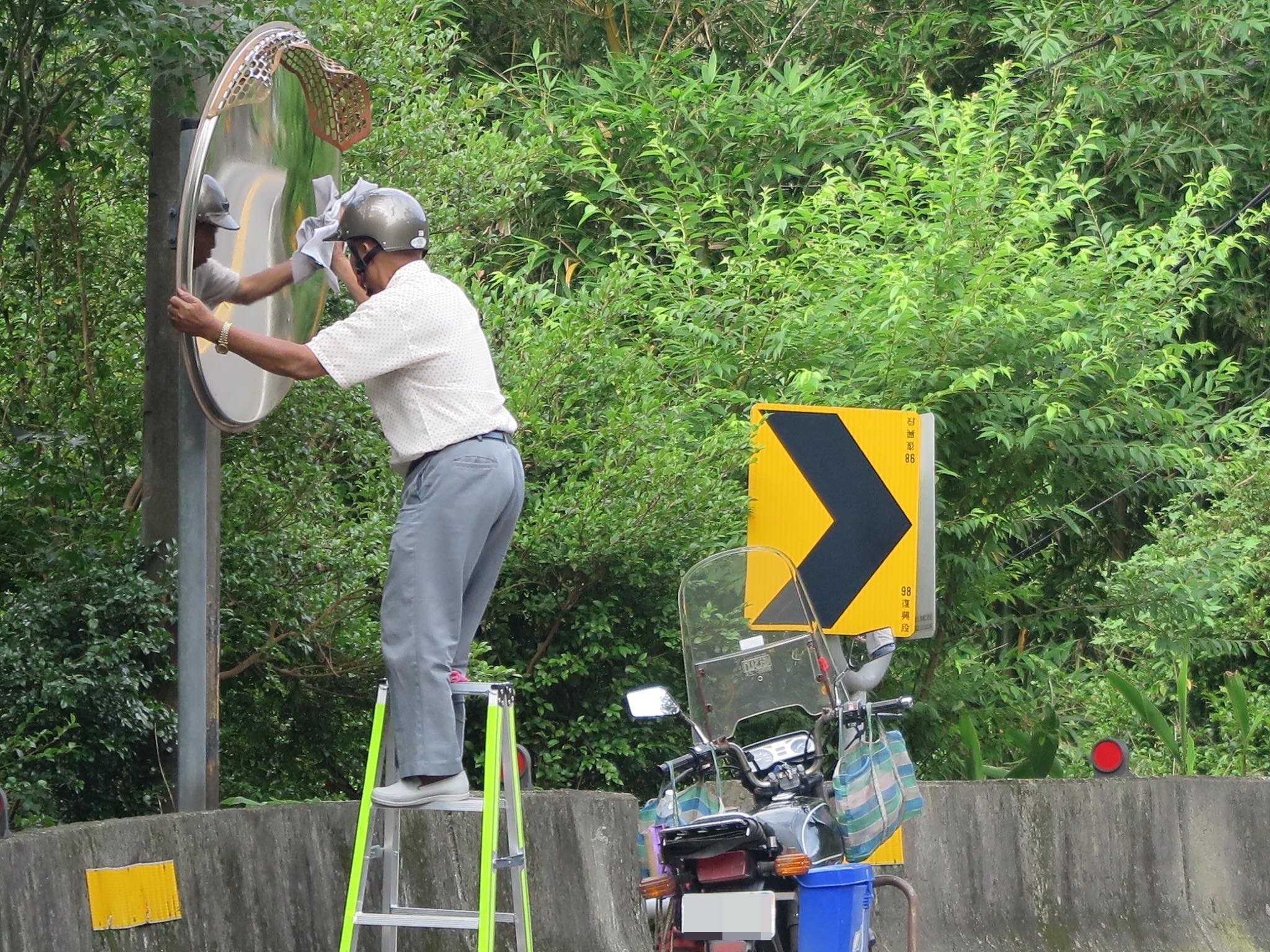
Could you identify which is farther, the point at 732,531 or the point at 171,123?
the point at 732,531

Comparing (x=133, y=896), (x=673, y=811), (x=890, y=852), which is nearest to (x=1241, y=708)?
(x=890, y=852)

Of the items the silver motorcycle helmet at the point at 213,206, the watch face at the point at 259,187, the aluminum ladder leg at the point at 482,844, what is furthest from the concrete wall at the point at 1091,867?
the silver motorcycle helmet at the point at 213,206

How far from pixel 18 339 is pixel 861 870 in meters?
3.94

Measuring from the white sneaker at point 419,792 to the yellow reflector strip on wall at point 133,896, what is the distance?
0.74 metres

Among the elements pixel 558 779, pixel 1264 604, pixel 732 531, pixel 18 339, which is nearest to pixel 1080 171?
pixel 1264 604

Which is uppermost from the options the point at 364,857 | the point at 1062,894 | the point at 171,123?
the point at 171,123

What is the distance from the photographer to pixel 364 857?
446cm

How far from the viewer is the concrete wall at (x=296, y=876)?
4.41 metres

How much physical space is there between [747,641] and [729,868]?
108 cm

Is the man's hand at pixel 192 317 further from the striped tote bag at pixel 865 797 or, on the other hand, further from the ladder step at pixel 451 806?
the striped tote bag at pixel 865 797

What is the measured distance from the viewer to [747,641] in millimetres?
6148

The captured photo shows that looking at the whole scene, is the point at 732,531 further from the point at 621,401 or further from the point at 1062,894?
the point at 1062,894

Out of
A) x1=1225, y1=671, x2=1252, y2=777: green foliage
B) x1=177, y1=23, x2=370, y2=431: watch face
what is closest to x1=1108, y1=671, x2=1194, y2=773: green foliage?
x1=1225, y1=671, x2=1252, y2=777: green foliage

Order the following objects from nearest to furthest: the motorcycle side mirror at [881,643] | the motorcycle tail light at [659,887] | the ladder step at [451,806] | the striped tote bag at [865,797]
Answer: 1. the ladder step at [451,806]
2. the motorcycle tail light at [659,887]
3. the striped tote bag at [865,797]
4. the motorcycle side mirror at [881,643]
